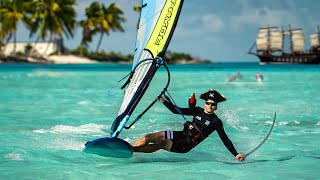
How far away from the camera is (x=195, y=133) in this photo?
7.50m

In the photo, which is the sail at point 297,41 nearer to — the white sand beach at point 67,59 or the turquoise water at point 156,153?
the white sand beach at point 67,59

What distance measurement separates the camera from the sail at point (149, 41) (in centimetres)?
658

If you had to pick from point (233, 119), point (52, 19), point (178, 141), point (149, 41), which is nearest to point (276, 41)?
point (52, 19)

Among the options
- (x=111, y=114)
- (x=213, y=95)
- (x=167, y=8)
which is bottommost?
(x=111, y=114)

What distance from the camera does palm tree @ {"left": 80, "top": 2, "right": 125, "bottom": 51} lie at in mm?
94312

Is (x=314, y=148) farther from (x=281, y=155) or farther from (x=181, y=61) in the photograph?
(x=181, y=61)

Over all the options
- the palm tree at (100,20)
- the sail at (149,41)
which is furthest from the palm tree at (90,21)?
the sail at (149,41)

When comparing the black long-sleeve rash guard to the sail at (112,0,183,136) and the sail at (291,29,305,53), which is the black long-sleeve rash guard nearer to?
the sail at (112,0,183,136)

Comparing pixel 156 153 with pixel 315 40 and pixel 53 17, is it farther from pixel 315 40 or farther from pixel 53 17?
pixel 315 40

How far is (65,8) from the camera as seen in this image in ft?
275

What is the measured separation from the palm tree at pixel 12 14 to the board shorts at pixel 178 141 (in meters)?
79.2

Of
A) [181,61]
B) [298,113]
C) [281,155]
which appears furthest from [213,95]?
[181,61]

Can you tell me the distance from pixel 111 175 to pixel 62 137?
12.5 ft

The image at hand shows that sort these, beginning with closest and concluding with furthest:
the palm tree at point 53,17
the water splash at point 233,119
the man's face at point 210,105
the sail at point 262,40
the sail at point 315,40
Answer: the man's face at point 210,105
the water splash at point 233,119
the palm tree at point 53,17
the sail at point 262,40
the sail at point 315,40
